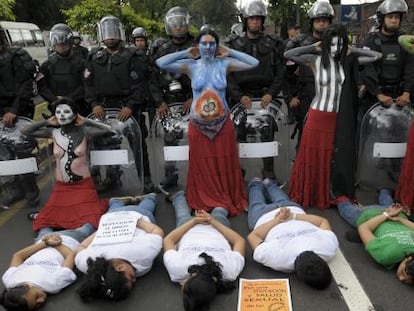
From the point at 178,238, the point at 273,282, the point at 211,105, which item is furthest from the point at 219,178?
the point at 273,282

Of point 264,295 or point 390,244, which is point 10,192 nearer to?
point 264,295

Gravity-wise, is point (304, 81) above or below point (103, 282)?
above

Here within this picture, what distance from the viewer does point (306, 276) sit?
3.03 meters

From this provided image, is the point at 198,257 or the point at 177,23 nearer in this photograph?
the point at 198,257

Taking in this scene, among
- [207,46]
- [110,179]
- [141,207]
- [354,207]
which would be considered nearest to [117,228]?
[141,207]

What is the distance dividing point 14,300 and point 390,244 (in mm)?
2677

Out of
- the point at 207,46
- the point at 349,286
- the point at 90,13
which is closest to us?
the point at 349,286

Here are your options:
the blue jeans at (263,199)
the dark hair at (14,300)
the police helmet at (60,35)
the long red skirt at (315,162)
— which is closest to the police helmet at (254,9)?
the long red skirt at (315,162)

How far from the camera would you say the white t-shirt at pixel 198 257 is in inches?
122

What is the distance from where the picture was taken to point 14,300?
280 centimetres

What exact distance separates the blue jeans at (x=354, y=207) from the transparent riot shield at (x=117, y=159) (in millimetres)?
2223

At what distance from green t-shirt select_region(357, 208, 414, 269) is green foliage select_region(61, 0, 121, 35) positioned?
14655 mm

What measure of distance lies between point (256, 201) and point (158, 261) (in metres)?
1.19

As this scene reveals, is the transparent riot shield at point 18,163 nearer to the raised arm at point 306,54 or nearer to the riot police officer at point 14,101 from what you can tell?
the riot police officer at point 14,101
